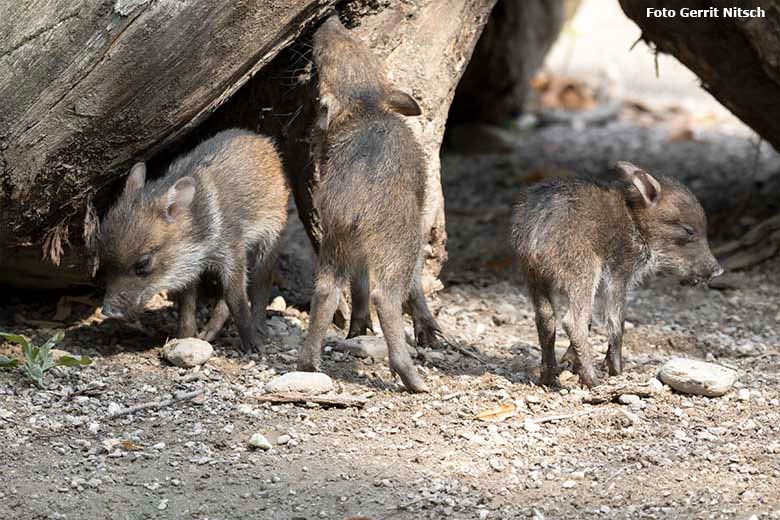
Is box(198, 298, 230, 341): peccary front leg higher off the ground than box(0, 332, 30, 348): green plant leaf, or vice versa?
box(0, 332, 30, 348): green plant leaf

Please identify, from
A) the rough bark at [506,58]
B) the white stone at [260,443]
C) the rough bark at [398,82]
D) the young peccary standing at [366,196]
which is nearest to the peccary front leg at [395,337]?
the young peccary standing at [366,196]

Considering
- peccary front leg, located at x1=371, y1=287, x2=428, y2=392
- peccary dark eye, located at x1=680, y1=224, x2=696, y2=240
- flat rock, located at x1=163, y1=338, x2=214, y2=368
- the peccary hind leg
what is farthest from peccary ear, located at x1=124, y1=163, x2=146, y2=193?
peccary dark eye, located at x1=680, y1=224, x2=696, y2=240

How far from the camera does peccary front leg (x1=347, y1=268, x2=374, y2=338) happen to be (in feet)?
21.3

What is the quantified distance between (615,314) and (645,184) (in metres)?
0.77

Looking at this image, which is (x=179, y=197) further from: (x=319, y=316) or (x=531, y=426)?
(x=531, y=426)

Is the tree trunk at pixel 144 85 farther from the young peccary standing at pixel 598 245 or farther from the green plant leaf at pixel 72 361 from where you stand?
the young peccary standing at pixel 598 245

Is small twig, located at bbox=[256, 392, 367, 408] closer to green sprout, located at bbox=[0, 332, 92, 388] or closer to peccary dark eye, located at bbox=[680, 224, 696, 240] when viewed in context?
green sprout, located at bbox=[0, 332, 92, 388]

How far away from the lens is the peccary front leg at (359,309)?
6.50 meters

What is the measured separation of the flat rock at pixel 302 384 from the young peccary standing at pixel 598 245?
1205mm

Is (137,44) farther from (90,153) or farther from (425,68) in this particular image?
(425,68)

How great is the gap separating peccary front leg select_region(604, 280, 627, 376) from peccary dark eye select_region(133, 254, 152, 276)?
8.46 ft

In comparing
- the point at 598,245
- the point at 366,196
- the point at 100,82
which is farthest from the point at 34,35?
the point at 598,245

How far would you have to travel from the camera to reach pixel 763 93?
7820 millimetres

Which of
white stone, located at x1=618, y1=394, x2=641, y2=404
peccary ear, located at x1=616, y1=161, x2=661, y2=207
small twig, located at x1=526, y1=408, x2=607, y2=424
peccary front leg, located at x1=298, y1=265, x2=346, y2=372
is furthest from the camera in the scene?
peccary ear, located at x1=616, y1=161, x2=661, y2=207
